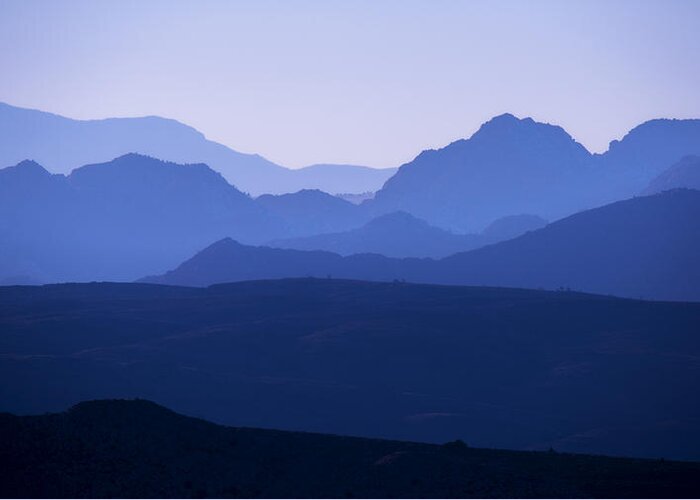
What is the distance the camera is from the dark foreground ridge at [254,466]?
3781 centimetres

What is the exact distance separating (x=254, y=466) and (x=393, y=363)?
255ft

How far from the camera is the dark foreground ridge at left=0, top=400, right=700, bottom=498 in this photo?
37.8m

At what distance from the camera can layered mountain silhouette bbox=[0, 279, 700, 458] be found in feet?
311

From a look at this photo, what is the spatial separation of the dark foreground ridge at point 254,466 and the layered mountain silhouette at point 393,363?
140 ft

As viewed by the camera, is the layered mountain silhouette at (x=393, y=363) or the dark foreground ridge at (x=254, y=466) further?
the layered mountain silhouette at (x=393, y=363)

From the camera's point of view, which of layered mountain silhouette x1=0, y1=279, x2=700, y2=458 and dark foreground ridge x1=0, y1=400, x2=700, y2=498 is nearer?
dark foreground ridge x1=0, y1=400, x2=700, y2=498

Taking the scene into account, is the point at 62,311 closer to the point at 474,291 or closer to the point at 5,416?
the point at 474,291

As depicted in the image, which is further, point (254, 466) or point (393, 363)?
point (393, 363)

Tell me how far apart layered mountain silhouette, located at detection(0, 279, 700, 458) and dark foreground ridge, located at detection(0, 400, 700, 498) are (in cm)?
4270

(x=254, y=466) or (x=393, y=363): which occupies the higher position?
(x=254, y=466)

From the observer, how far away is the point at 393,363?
118 m

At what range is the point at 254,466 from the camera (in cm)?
4147

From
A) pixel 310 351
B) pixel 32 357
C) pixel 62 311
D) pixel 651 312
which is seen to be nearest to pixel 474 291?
pixel 651 312

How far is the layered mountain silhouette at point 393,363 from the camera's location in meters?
94.8
